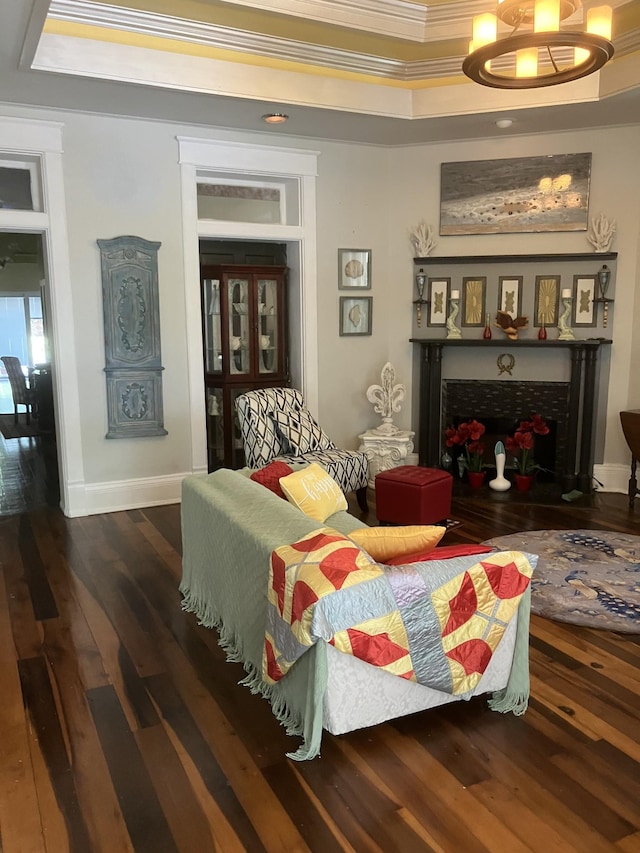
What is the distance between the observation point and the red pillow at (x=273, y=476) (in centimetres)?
352

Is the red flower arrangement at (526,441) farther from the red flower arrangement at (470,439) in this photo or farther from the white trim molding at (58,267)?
the white trim molding at (58,267)

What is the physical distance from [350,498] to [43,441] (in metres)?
4.39

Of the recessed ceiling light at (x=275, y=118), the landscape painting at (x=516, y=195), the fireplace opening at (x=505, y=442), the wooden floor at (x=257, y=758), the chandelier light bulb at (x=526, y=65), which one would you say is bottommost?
the wooden floor at (x=257, y=758)

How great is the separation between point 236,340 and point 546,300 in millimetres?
2640

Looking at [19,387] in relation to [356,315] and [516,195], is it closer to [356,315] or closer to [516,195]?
[356,315]

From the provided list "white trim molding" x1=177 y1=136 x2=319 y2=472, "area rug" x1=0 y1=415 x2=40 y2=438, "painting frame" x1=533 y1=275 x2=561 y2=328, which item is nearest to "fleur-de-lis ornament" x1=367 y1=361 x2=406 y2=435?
"white trim molding" x1=177 y1=136 x2=319 y2=472

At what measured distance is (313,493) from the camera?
3426 mm

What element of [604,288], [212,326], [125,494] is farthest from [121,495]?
[604,288]

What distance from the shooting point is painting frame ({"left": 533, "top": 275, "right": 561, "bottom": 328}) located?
573cm

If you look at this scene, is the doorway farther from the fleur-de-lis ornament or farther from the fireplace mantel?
the fireplace mantel

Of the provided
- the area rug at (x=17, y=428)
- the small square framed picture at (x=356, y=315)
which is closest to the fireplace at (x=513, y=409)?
the small square framed picture at (x=356, y=315)

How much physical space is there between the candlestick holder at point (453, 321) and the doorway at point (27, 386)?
11.6 feet

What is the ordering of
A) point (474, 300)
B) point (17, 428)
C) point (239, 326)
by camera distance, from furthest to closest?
point (17, 428)
point (239, 326)
point (474, 300)

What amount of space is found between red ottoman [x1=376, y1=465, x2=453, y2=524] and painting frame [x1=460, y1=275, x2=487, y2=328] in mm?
1753
